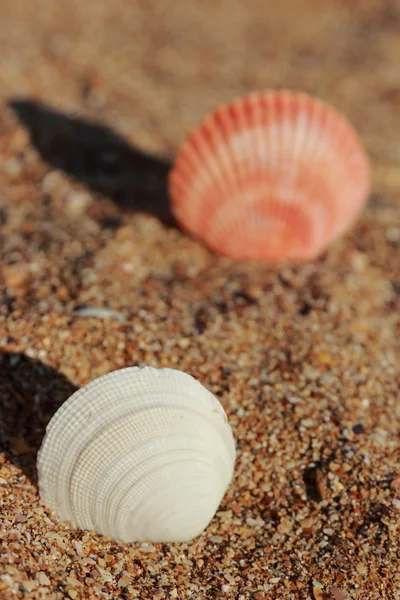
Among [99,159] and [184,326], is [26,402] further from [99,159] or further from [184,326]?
[99,159]

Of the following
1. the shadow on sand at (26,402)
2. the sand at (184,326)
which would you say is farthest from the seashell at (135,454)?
the shadow on sand at (26,402)

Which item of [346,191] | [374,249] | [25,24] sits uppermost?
[346,191]

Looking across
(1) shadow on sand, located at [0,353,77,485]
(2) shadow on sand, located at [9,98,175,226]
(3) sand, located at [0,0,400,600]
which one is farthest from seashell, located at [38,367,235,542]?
(2) shadow on sand, located at [9,98,175,226]

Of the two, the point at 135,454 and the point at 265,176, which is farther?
the point at 265,176

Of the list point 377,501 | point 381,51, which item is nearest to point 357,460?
point 377,501

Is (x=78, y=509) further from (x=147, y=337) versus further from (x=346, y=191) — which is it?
(x=346, y=191)

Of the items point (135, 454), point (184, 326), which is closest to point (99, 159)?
point (184, 326)

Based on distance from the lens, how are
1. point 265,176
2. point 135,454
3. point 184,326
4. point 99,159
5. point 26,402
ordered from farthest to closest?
1. point 99,159
2. point 265,176
3. point 184,326
4. point 26,402
5. point 135,454
